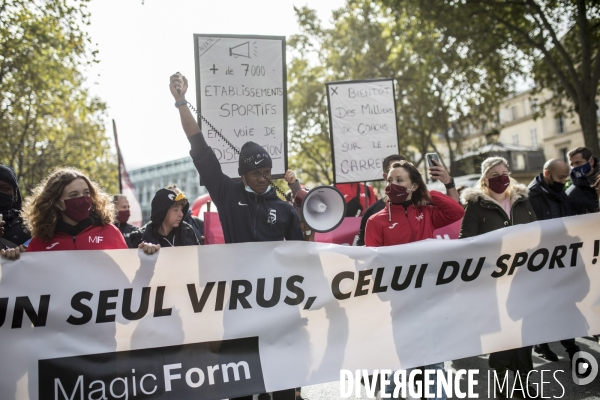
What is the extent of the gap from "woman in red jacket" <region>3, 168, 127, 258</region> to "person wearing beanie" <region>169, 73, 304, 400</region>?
64cm

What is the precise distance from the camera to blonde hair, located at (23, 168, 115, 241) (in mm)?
3279

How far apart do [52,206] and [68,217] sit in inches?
4.5

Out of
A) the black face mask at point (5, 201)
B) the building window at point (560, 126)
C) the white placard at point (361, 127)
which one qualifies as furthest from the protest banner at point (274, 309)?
the building window at point (560, 126)

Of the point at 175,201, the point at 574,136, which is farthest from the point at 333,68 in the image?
the point at 574,136

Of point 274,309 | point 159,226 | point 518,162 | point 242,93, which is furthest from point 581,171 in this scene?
point 518,162

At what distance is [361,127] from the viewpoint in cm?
675

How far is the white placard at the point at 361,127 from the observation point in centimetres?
661

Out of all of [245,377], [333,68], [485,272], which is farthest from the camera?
[333,68]

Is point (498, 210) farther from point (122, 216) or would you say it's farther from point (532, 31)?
point (532, 31)

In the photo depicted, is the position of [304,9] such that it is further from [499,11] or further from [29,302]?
[29,302]

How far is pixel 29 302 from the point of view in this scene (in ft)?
9.94

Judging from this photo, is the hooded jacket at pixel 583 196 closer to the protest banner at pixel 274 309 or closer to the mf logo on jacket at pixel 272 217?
the protest banner at pixel 274 309

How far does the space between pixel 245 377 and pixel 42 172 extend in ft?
65.1

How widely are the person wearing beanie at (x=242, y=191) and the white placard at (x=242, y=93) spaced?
113 cm
